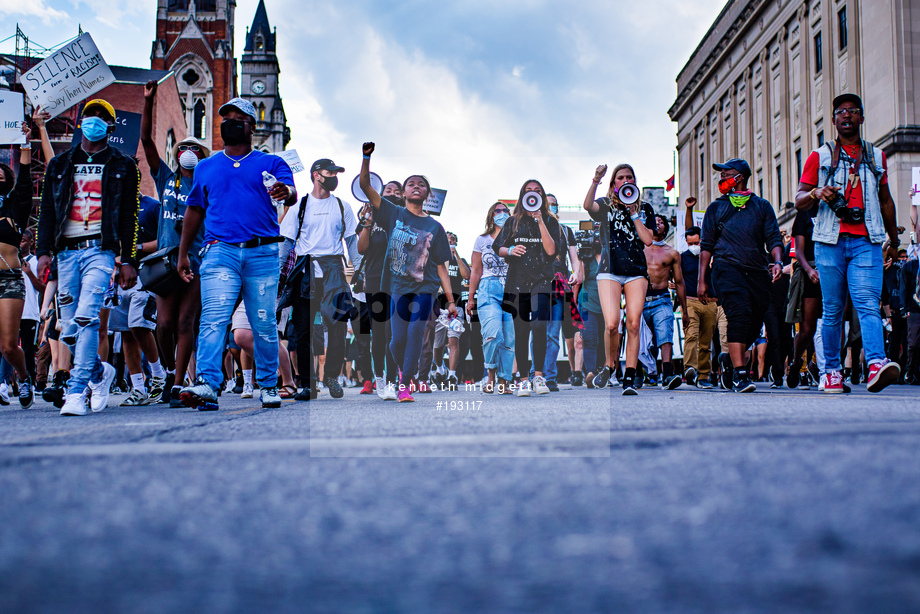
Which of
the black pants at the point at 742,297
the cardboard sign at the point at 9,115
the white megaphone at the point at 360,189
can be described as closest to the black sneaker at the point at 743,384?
the black pants at the point at 742,297

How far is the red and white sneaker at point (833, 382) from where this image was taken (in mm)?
6559

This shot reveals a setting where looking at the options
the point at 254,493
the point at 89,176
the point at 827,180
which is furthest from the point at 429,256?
the point at 254,493

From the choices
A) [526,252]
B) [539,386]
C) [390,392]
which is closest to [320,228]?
[390,392]

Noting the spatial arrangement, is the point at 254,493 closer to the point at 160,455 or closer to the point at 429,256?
the point at 160,455

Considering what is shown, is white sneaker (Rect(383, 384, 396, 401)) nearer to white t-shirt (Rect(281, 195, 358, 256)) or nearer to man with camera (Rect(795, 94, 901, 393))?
white t-shirt (Rect(281, 195, 358, 256))

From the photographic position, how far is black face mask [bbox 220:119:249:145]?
5611 mm

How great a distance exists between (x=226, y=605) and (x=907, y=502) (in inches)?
44.4

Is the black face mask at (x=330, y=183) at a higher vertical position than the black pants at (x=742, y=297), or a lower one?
higher

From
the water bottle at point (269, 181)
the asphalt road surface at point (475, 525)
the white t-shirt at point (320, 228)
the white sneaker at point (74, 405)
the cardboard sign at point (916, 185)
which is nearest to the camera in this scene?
the asphalt road surface at point (475, 525)

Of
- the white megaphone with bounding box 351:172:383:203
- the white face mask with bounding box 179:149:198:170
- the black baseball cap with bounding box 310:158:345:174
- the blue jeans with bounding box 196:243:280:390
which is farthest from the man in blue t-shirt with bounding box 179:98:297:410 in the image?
the black baseball cap with bounding box 310:158:345:174

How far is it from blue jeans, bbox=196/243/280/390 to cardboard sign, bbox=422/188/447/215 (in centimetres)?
226

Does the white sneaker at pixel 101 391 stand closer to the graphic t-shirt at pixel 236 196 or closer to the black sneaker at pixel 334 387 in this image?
the graphic t-shirt at pixel 236 196

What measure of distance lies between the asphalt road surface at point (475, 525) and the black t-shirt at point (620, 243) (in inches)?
210

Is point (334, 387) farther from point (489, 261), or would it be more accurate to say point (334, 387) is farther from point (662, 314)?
point (662, 314)
